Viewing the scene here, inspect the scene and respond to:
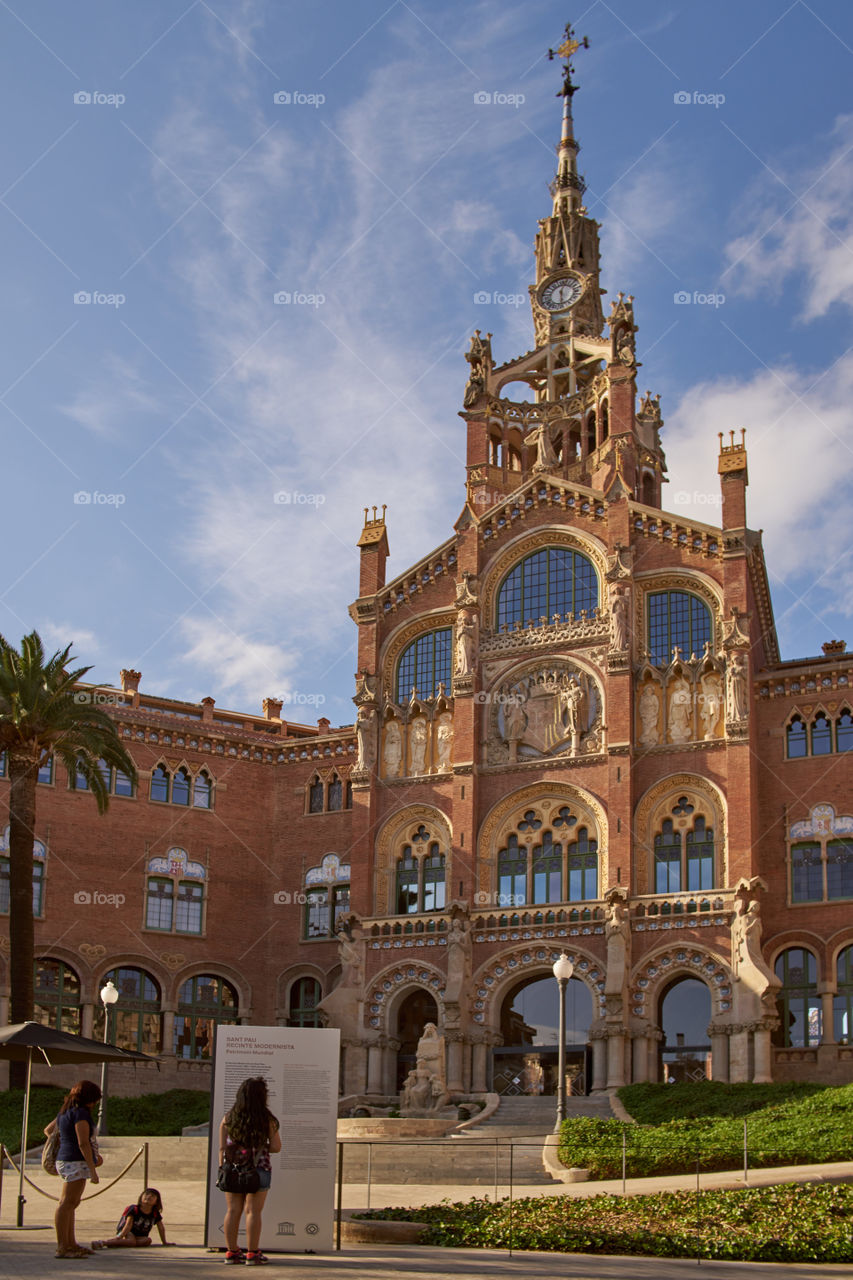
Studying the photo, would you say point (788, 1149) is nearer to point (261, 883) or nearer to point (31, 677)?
point (31, 677)

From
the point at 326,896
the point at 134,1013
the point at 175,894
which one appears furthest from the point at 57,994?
the point at 326,896

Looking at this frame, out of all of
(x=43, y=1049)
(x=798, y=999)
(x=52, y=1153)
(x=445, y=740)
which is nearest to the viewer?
(x=52, y=1153)

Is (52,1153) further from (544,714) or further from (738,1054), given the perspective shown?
(544,714)

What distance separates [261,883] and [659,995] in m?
16.0

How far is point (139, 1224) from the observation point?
18812 millimetres

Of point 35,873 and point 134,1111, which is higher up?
point 35,873

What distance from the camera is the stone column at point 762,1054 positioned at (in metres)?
42.1

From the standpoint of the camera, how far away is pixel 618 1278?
54.4 ft

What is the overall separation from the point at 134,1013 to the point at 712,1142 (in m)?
25.7

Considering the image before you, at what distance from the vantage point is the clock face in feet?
209

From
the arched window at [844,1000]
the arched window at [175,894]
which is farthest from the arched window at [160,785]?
the arched window at [844,1000]

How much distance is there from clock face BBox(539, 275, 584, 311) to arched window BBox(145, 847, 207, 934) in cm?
2777

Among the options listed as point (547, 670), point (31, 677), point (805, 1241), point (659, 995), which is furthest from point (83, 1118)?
point (547, 670)

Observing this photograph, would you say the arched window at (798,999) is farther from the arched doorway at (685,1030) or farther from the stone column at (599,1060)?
the stone column at (599,1060)
